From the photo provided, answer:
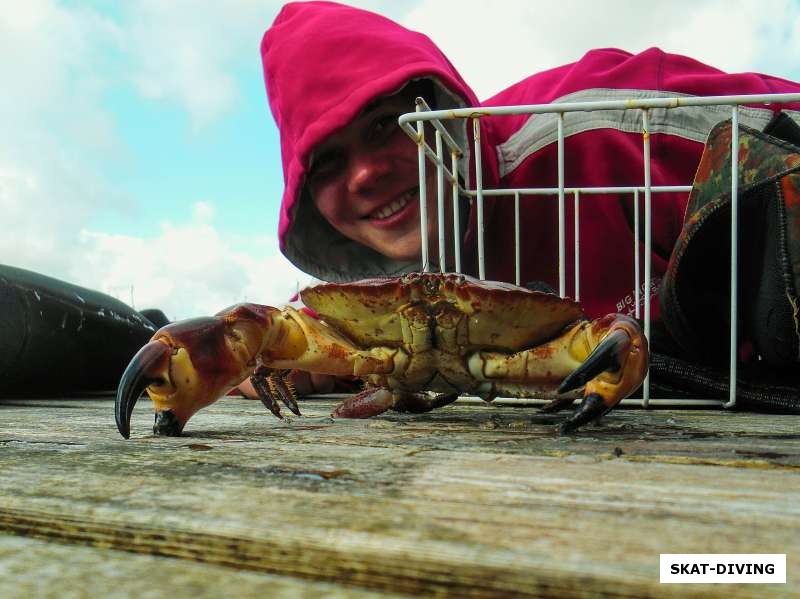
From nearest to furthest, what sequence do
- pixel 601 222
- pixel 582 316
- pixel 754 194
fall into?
pixel 582 316
pixel 754 194
pixel 601 222

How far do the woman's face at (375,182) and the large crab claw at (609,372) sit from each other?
1.43 meters

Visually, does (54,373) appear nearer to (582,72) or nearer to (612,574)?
(582,72)

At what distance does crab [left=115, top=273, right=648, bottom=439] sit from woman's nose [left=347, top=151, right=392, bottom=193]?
111 centimetres

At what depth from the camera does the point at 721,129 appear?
160 cm

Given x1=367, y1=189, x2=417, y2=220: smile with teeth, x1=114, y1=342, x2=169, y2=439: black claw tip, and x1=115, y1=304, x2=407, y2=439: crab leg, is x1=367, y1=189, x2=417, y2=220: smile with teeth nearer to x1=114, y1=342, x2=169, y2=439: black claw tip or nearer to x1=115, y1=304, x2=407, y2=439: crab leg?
x1=115, y1=304, x2=407, y2=439: crab leg

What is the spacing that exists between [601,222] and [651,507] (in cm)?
208

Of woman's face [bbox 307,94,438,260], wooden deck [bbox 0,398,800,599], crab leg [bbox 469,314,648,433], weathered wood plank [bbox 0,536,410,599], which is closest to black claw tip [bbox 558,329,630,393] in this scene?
crab leg [bbox 469,314,648,433]

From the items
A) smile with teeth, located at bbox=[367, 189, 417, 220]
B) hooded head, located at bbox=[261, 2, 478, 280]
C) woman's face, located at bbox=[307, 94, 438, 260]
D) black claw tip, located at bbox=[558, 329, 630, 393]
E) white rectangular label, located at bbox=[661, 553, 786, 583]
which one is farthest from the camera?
smile with teeth, located at bbox=[367, 189, 417, 220]

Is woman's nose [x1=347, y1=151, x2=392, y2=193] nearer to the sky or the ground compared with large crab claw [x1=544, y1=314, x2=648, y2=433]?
nearer to the sky

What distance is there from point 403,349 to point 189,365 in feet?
1.39

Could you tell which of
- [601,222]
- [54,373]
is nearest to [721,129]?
[601,222]

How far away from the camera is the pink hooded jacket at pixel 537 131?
2291mm

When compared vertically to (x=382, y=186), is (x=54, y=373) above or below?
below

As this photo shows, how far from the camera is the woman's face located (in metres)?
2.41
